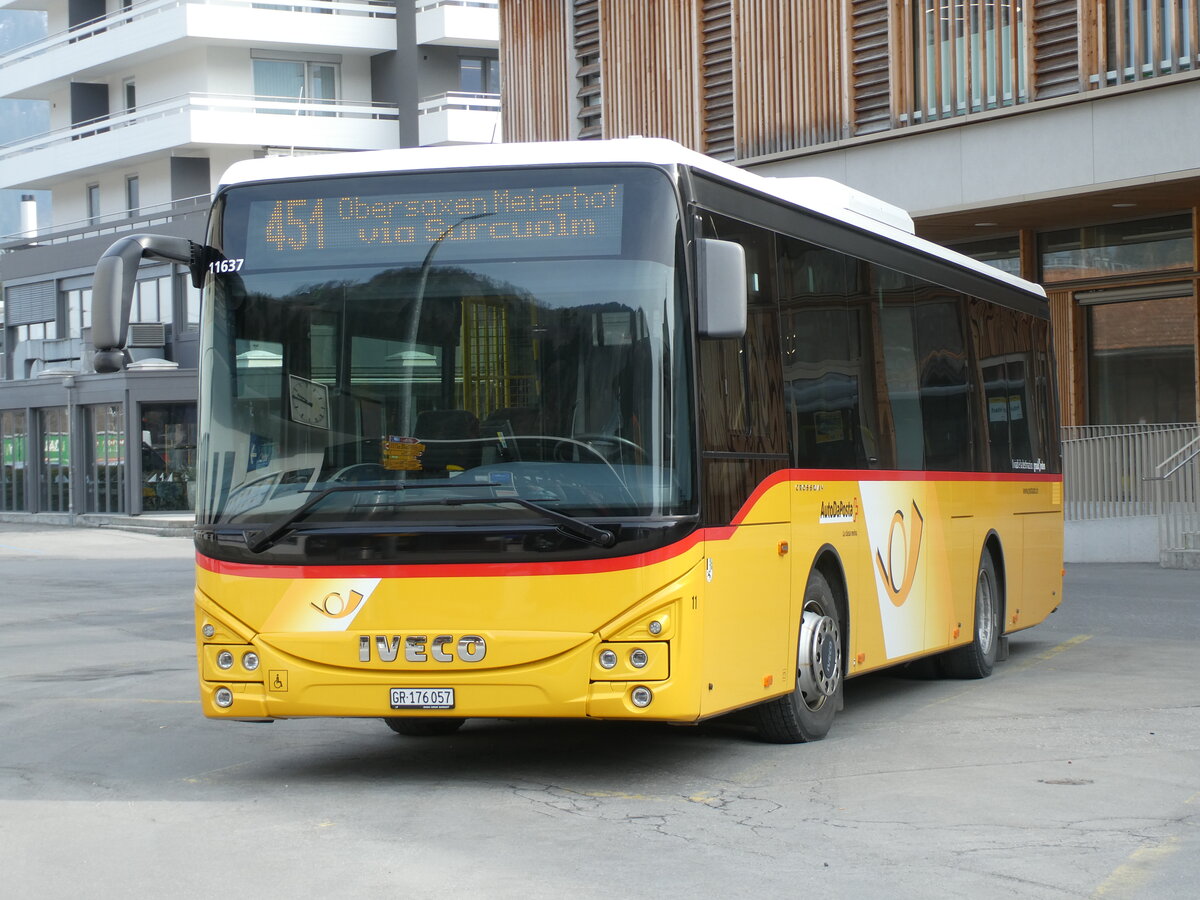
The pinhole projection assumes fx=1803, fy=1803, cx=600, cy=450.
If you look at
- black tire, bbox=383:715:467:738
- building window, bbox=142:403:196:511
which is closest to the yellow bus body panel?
black tire, bbox=383:715:467:738

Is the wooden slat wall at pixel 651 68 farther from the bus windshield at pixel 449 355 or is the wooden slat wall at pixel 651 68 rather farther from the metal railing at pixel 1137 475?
the bus windshield at pixel 449 355

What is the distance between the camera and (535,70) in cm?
3325

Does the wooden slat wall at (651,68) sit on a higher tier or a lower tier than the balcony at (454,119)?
lower

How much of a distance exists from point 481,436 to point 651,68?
23.0m

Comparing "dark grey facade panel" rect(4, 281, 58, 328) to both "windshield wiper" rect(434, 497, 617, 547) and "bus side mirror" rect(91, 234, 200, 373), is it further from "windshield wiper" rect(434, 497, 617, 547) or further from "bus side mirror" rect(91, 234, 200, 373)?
"windshield wiper" rect(434, 497, 617, 547)

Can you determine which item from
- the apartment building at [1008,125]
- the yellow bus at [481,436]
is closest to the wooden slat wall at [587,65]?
the apartment building at [1008,125]

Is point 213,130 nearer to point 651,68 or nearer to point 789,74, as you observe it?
point 651,68

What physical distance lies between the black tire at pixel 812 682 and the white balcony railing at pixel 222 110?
45.0 metres

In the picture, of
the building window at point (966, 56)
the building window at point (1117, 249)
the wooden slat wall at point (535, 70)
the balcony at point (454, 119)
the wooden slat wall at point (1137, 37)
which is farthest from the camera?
the balcony at point (454, 119)

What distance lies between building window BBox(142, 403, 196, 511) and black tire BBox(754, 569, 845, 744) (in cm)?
3772

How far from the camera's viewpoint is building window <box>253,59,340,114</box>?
53656 mm

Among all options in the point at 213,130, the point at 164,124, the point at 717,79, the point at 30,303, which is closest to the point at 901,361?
the point at 717,79

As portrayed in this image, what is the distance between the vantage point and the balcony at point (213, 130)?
172 ft

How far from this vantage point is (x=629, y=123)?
30703mm
